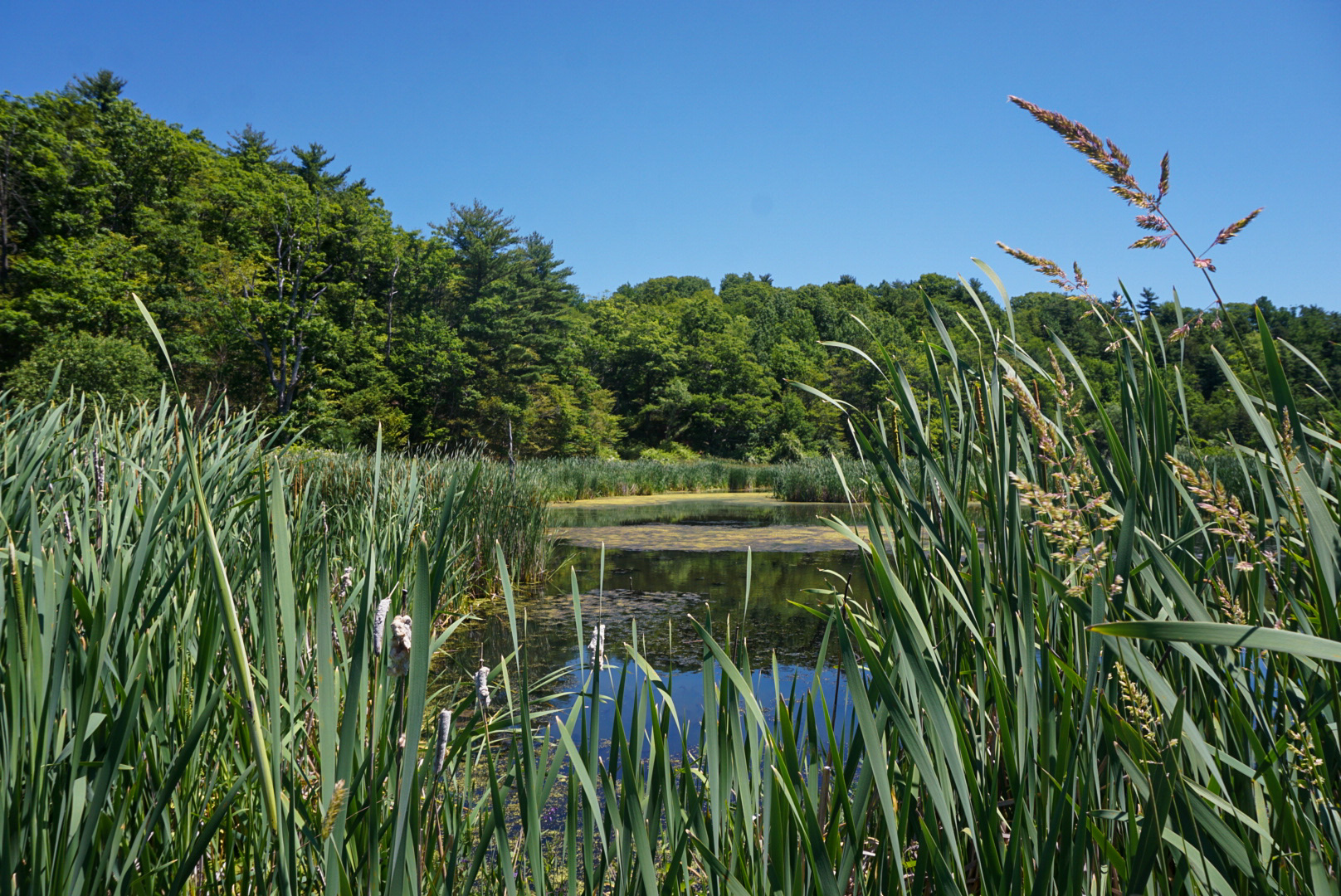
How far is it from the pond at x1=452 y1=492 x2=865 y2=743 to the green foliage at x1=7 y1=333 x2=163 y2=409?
798 centimetres

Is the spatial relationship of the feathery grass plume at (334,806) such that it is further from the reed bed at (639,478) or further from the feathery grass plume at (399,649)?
the reed bed at (639,478)

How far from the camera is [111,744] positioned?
23.3 inches

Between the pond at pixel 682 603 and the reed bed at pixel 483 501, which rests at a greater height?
the reed bed at pixel 483 501

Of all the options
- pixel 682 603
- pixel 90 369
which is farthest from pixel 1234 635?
pixel 90 369

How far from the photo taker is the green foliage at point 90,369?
1241 centimetres

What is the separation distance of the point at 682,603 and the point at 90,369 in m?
12.1

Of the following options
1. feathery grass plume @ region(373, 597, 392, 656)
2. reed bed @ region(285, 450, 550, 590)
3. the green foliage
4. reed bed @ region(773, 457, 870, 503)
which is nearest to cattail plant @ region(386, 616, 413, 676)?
feathery grass plume @ region(373, 597, 392, 656)

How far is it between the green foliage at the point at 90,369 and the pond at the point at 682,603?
26.2 feet

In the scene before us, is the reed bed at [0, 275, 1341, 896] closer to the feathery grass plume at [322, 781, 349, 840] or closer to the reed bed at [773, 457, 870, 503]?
the feathery grass plume at [322, 781, 349, 840]

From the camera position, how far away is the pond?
2967 millimetres

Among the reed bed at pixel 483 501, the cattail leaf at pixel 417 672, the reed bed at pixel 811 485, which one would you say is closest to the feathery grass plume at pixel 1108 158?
the cattail leaf at pixel 417 672

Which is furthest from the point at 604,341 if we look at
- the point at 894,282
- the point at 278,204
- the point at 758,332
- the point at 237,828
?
the point at 237,828

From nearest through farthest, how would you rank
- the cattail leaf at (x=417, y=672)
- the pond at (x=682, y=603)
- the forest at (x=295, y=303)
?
the cattail leaf at (x=417, y=672) → the pond at (x=682, y=603) → the forest at (x=295, y=303)

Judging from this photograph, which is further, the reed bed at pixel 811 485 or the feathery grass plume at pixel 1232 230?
the reed bed at pixel 811 485
